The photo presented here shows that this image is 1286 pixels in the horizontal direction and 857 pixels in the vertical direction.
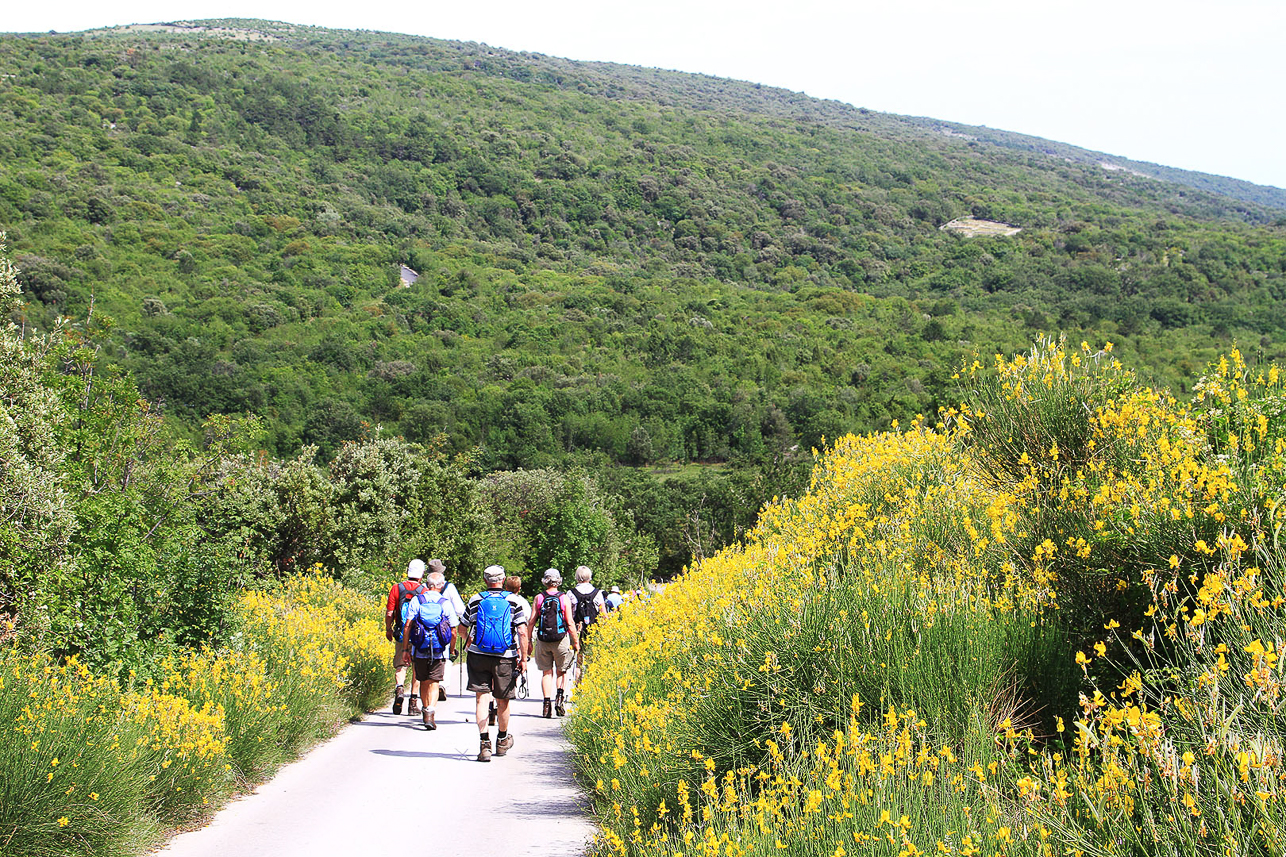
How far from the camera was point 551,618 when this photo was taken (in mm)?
10797

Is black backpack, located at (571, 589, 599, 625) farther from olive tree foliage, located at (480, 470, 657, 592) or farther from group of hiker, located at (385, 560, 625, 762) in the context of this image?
olive tree foliage, located at (480, 470, 657, 592)

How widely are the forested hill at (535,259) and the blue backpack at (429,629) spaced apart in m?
33.2

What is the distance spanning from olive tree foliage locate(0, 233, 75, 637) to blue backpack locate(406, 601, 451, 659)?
311 centimetres

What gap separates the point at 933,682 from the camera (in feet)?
15.8

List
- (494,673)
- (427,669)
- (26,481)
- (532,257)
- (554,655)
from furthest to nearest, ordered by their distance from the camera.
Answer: (532,257), (554,655), (427,669), (494,673), (26,481)

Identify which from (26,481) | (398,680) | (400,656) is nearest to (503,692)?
(400,656)

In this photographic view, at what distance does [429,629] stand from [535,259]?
136 meters

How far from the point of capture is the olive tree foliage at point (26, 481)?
7.28 meters

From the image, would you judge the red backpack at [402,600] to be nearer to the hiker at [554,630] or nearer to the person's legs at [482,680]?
the hiker at [554,630]

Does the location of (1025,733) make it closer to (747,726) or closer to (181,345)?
(747,726)

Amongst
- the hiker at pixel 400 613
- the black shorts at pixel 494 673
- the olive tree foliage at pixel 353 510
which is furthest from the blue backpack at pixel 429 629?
the olive tree foliage at pixel 353 510

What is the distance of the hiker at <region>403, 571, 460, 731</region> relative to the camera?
958cm

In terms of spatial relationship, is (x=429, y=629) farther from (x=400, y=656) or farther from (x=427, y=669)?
(x=400, y=656)

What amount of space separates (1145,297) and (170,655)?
112 meters
